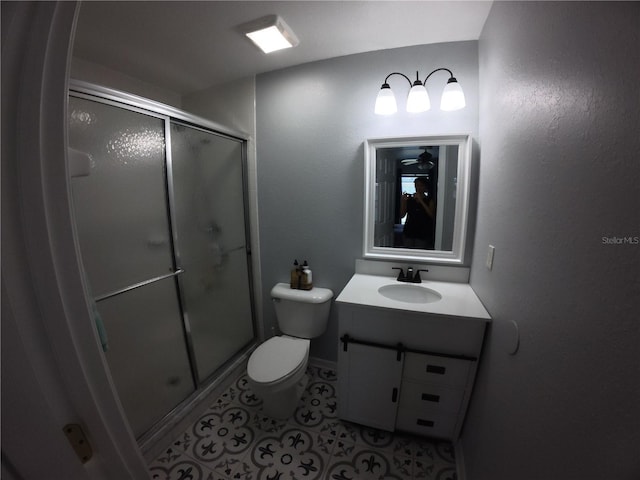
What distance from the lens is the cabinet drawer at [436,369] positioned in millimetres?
1192

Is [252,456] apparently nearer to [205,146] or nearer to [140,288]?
[140,288]

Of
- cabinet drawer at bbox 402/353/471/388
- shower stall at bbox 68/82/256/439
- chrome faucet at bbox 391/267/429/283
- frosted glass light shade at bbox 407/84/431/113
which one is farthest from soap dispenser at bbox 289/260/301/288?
frosted glass light shade at bbox 407/84/431/113

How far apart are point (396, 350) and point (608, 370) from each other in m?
0.85

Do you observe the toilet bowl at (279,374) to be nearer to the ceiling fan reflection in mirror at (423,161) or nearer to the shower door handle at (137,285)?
the shower door handle at (137,285)

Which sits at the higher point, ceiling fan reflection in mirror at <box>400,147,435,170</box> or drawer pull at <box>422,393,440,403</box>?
ceiling fan reflection in mirror at <box>400,147,435,170</box>

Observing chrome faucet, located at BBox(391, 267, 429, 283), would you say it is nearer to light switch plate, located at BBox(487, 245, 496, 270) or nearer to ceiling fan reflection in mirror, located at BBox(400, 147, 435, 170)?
light switch plate, located at BBox(487, 245, 496, 270)

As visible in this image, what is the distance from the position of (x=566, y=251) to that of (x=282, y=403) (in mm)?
1541

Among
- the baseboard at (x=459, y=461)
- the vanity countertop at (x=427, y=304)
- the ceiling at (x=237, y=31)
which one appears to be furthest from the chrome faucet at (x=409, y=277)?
the ceiling at (x=237, y=31)

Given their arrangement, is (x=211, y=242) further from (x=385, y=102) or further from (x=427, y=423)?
(x=427, y=423)

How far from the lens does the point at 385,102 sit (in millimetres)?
1421

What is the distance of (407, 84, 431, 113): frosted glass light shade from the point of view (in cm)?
137

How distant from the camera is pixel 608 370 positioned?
19.1 inches

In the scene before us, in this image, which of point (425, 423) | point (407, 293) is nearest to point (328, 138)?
point (407, 293)

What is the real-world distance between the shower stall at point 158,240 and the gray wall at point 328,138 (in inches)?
13.0
